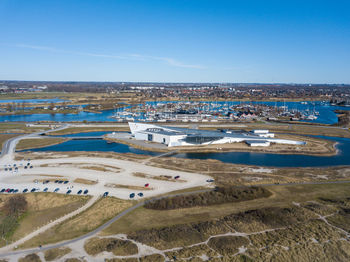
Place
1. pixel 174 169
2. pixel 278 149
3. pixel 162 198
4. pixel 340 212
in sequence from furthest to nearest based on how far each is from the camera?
1. pixel 278 149
2. pixel 174 169
3. pixel 162 198
4. pixel 340 212

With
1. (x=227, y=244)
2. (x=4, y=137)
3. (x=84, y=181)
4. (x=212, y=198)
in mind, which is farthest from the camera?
(x=4, y=137)

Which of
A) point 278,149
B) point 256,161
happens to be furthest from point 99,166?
point 278,149

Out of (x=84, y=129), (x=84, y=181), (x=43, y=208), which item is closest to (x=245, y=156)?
(x=84, y=181)

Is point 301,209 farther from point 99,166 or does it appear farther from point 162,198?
point 99,166

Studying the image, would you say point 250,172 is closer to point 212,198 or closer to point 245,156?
point 245,156

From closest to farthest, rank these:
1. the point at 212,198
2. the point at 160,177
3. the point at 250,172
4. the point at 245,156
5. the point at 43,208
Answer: the point at 43,208
the point at 212,198
the point at 160,177
the point at 250,172
the point at 245,156

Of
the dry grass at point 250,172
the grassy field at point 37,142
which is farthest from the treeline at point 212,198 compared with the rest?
the grassy field at point 37,142
